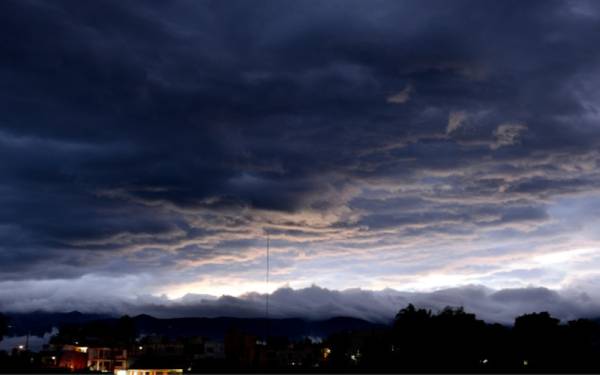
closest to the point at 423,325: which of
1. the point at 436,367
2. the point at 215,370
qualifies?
the point at 436,367

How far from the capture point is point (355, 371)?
166m

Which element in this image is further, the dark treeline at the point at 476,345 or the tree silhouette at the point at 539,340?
the tree silhouette at the point at 539,340

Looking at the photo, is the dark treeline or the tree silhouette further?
the tree silhouette

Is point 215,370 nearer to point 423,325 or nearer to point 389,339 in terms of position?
point 389,339

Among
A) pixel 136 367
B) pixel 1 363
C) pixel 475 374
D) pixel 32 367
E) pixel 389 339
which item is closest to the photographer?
pixel 136 367

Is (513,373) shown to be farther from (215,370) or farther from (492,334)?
(215,370)

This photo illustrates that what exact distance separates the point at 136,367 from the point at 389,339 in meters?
82.4

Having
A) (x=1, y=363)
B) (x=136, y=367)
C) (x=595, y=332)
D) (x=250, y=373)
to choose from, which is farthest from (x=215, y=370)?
(x=595, y=332)

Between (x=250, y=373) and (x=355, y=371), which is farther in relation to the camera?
(x=250, y=373)

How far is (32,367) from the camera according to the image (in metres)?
173

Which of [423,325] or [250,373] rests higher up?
[423,325]

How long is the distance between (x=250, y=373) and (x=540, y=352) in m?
74.9

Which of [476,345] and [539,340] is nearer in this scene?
[476,345]

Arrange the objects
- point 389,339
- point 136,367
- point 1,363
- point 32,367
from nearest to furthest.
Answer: point 136,367 → point 1,363 → point 32,367 → point 389,339
